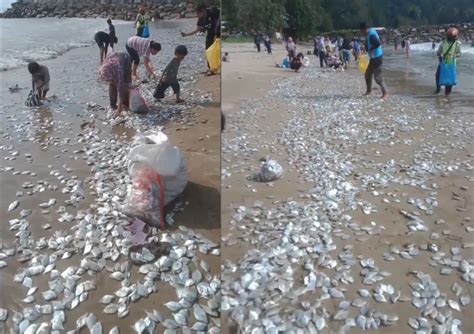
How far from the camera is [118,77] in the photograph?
307cm

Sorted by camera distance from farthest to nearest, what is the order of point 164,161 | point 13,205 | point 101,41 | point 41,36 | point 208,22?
1. point 101,41
2. point 41,36
3. point 13,205
4. point 164,161
5. point 208,22

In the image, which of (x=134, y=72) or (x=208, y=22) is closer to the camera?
(x=208, y=22)

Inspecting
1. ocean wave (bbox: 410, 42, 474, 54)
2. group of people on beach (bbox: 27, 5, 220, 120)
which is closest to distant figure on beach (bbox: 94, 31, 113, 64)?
group of people on beach (bbox: 27, 5, 220, 120)

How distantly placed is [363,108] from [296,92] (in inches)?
16.1

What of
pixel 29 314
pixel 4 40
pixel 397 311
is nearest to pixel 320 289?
pixel 397 311

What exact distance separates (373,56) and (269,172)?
595mm

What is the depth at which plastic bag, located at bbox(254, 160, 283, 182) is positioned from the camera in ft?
5.75

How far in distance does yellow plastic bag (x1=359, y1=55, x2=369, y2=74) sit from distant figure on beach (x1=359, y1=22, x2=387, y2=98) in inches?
0.6

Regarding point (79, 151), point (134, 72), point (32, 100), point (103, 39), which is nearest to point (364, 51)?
point (103, 39)

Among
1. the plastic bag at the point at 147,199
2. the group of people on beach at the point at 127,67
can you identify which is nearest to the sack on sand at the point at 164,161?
the plastic bag at the point at 147,199

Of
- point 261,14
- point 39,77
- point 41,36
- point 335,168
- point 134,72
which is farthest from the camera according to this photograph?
point 134,72

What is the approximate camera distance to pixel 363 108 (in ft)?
6.54

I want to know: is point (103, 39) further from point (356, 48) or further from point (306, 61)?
point (356, 48)

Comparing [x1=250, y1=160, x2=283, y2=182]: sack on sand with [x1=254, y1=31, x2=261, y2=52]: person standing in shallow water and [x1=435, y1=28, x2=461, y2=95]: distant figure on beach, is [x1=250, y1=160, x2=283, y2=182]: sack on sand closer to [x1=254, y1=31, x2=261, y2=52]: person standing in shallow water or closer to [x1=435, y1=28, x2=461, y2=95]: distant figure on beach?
[x1=254, y1=31, x2=261, y2=52]: person standing in shallow water
